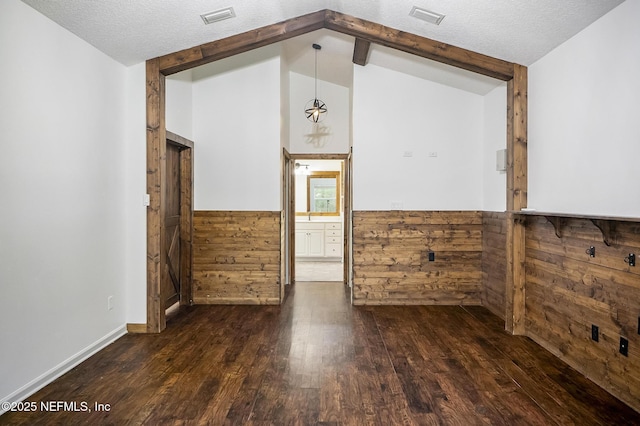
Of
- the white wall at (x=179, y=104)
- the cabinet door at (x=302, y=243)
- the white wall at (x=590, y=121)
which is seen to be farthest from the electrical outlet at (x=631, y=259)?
the cabinet door at (x=302, y=243)

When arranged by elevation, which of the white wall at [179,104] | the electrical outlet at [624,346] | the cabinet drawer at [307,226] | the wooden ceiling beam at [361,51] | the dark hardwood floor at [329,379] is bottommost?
the dark hardwood floor at [329,379]

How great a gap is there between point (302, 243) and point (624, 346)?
6.10 metres

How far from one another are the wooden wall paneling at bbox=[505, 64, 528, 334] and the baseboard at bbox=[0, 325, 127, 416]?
150 inches

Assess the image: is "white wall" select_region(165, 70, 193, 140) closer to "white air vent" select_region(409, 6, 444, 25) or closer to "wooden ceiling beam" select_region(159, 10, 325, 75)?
"wooden ceiling beam" select_region(159, 10, 325, 75)

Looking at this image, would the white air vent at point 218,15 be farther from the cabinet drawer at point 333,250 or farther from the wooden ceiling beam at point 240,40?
the cabinet drawer at point 333,250

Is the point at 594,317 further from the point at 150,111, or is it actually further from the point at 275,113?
the point at 150,111

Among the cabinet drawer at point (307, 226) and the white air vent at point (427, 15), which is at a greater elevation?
the white air vent at point (427, 15)

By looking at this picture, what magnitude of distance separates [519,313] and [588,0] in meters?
2.66

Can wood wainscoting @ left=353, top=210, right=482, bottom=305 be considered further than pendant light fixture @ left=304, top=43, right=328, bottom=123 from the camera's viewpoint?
No

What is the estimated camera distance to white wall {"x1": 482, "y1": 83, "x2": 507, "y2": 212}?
4055 millimetres

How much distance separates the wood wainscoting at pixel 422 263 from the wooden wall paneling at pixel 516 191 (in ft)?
3.34

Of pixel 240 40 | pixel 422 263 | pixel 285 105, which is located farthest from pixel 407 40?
pixel 422 263

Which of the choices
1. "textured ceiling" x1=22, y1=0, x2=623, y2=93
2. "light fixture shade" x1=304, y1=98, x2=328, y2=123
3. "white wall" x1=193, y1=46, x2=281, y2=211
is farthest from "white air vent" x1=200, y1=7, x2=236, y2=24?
"light fixture shade" x1=304, y1=98, x2=328, y2=123

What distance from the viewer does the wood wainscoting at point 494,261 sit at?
158 inches
